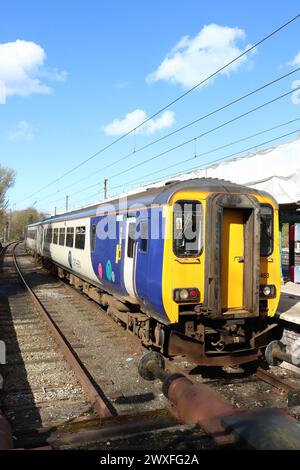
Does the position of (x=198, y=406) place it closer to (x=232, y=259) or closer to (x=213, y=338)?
(x=213, y=338)

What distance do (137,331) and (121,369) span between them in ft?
3.34

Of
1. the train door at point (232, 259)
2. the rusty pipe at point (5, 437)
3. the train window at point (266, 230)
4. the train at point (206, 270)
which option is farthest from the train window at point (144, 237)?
the rusty pipe at point (5, 437)

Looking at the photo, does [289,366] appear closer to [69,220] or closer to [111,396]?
[111,396]

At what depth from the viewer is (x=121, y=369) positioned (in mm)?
7332

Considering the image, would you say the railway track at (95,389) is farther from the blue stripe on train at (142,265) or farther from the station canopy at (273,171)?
the station canopy at (273,171)

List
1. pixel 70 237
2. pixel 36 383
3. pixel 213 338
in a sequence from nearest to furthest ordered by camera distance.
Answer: pixel 36 383, pixel 213 338, pixel 70 237

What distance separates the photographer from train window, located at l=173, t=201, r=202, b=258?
254 inches

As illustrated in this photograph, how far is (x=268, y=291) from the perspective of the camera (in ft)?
23.0

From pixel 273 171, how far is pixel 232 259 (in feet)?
19.1

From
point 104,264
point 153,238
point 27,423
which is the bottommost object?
point 27,423

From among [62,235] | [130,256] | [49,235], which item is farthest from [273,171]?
[49,235]

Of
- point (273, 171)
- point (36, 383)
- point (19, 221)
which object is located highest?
point (19, 221)

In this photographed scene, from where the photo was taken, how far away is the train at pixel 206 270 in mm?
6398
